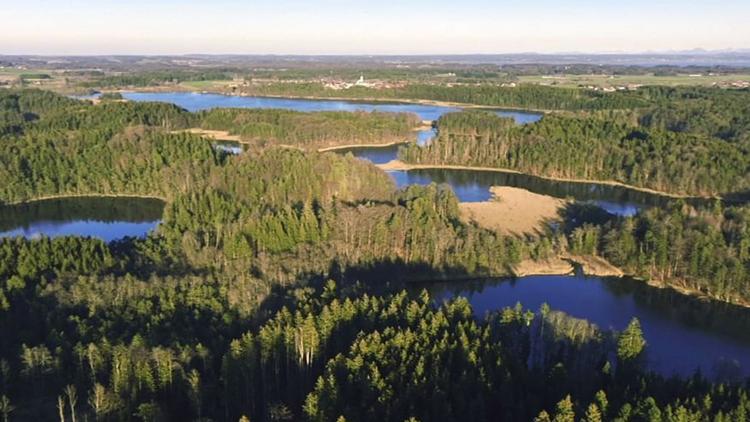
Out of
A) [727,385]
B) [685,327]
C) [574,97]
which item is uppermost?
[574,97]

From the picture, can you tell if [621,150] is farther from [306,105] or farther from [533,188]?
[306,105]

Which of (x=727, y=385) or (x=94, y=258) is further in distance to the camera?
(x=94, y=258)

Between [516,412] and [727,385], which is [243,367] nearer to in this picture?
[516,412]

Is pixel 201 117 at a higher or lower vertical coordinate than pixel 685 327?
higher

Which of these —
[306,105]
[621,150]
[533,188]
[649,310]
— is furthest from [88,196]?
[306,105]

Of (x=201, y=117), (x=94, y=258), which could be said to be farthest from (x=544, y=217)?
(x=201, y=117)

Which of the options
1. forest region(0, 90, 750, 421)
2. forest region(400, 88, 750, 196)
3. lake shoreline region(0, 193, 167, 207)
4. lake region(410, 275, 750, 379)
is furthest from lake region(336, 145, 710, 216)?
lake shoreline region(0, 193, 167, 207)

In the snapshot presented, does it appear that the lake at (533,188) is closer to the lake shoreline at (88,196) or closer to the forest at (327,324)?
the forest at (327,324)
